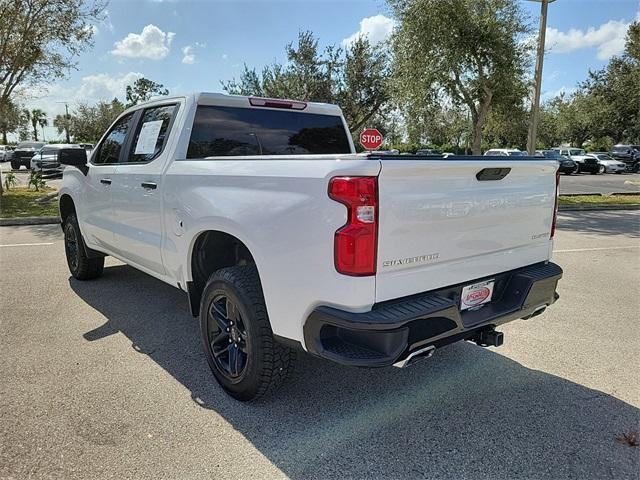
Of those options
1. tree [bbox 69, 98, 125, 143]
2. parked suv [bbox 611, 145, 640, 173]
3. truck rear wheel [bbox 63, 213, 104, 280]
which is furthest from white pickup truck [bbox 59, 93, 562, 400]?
tree [bbox 69, 98, 125, 143]

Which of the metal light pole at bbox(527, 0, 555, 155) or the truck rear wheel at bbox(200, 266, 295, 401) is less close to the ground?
the metal light pole at bbox(527, 0, 555, 155)

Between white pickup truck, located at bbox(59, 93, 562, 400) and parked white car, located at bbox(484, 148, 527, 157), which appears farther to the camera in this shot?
parked white car, located at bbox(484, 148, 527, 157)

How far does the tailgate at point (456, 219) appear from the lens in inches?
93.6

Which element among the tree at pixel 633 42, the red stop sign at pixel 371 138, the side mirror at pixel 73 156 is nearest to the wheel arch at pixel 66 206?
the side mirror at pixel 73 156

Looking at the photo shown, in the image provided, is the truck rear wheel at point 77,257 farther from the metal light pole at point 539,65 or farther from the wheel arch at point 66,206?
the metal light pole at point 539,65

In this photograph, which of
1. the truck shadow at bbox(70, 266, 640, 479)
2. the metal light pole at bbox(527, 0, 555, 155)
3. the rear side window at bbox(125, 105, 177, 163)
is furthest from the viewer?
the metal light pole at bbox(527, 0, 555, 155)

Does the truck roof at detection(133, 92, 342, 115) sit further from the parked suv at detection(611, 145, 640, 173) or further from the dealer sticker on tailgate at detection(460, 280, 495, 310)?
the parked suv at detection(611, 145, 640, 173)

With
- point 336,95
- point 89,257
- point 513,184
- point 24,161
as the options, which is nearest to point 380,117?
point 336,95

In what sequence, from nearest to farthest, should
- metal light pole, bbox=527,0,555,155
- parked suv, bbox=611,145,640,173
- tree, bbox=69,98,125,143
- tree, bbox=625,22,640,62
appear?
metal light pole, bbox=527,0,555,155, tree, bbox=625,22,640,62, parked suv, bbox=611,145,640,173, tree, bbox=69,98,125,143

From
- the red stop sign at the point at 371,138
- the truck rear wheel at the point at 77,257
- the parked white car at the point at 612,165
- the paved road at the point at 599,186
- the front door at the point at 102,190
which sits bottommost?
the paved road at the point at 599,186

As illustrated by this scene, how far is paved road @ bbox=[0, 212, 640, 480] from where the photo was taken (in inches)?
98.7

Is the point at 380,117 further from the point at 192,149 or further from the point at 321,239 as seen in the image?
the point at 321,239

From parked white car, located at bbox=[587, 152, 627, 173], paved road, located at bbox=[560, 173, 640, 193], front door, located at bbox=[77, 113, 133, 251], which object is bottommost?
paved road, located at bbox=[560, 173, 640, 193]

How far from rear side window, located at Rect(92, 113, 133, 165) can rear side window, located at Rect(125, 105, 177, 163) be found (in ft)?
1.04
